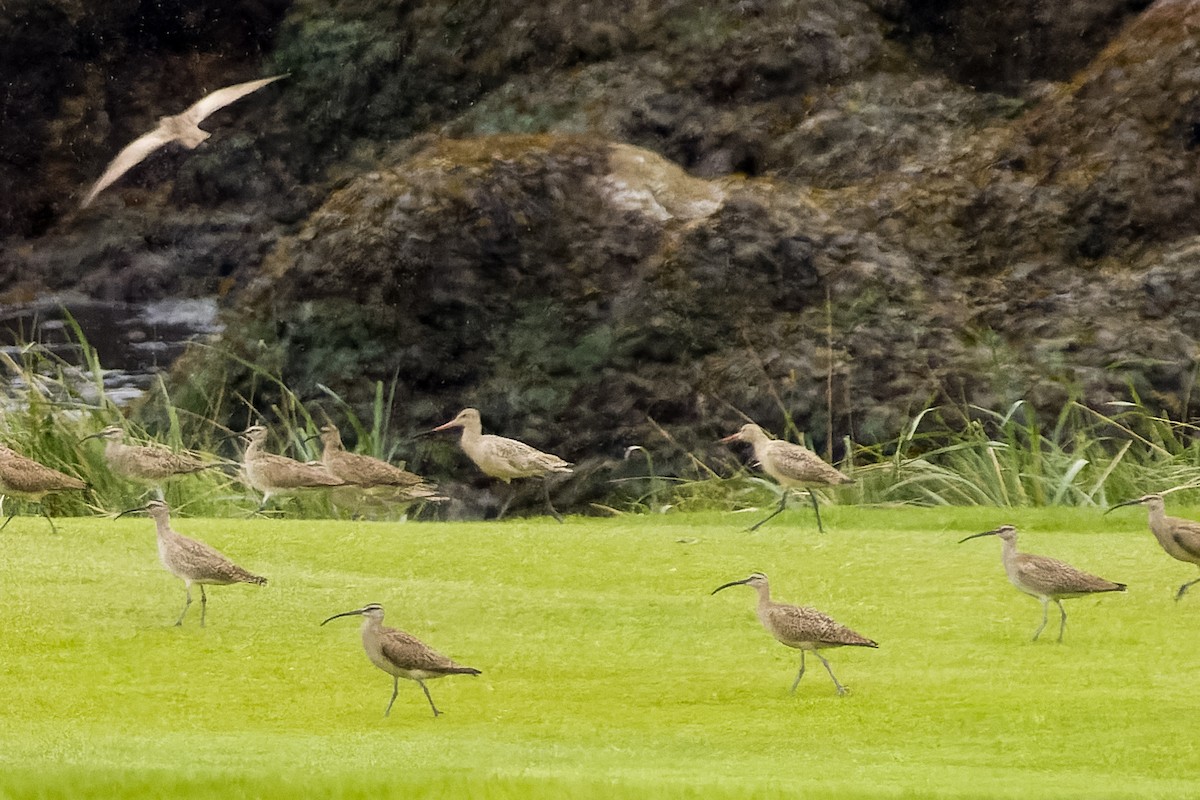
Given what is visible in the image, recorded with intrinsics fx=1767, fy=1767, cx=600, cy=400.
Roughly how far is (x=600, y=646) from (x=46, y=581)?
4.02 feet

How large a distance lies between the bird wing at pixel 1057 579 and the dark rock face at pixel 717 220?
3.56m

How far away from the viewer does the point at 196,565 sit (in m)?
3.44

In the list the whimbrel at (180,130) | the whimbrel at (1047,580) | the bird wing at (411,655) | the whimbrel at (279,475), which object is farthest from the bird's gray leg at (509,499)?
the bird wing at (411,655)

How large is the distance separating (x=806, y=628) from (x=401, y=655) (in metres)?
0.71

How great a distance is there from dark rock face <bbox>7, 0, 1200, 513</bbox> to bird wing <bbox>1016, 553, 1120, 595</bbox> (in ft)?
11.7

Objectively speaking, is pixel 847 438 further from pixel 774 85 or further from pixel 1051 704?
pixel 1051 704

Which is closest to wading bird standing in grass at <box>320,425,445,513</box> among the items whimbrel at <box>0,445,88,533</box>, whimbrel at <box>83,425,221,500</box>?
whimbrel at <box>83,425,221,500</box>

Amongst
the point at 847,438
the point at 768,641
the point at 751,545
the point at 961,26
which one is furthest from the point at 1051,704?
the point at 961,26

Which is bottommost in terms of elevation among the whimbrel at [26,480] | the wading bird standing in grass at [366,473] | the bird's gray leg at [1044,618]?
the wading bird standing in grass at [366,473]

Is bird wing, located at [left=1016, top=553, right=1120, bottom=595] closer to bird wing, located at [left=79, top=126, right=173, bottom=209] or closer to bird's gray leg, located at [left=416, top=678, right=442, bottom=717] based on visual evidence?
bird's gray leg, located at [left=416, top=678, right=442, bottom=717]

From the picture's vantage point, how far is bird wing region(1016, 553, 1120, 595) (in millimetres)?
3496

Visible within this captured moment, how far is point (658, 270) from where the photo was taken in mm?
7543

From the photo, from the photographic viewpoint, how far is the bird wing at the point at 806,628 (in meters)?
3.07

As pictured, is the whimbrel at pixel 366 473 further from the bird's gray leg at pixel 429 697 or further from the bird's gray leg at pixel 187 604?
the bird's gray leg at pixel 429 697
